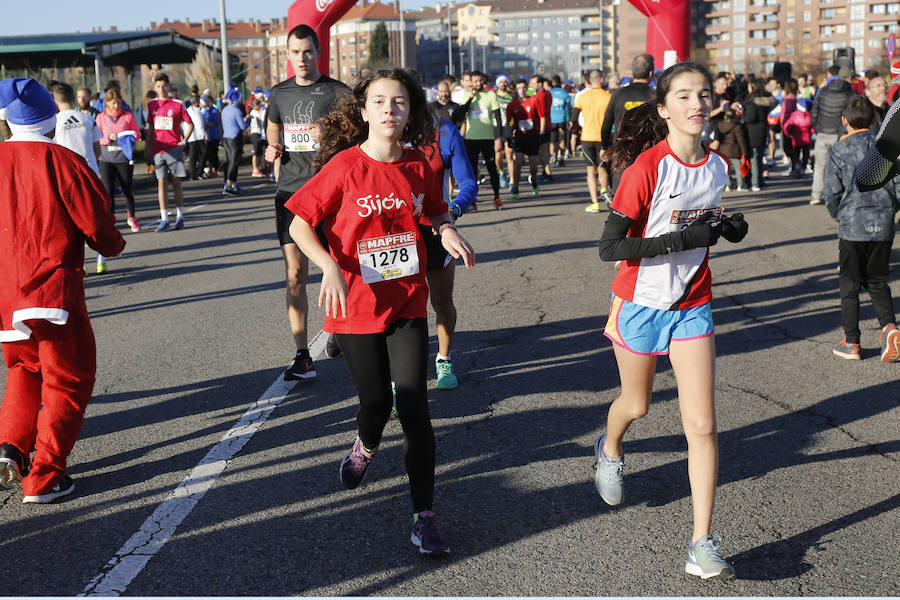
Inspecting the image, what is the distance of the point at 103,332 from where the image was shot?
8.16 m

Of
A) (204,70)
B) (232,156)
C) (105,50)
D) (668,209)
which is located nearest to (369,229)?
(668,209)

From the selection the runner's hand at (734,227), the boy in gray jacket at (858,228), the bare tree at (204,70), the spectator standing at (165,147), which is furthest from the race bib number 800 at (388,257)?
the bare tree at (204,70)

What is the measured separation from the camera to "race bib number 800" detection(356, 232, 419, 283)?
3.90 metres

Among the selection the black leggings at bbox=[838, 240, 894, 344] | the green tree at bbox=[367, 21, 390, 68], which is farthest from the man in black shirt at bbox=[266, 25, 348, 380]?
the green tree at bbox=[367, 21, 390, 68]

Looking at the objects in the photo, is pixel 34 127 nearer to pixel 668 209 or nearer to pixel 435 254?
pixel 435 254

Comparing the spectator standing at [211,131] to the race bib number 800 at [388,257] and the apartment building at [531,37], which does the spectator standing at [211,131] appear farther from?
the apartment building at [531,37]

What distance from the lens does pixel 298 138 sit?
251 inches

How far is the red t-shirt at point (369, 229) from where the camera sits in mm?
3889

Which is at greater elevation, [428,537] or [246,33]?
[246,33]

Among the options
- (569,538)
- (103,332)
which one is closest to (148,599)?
(569,538)

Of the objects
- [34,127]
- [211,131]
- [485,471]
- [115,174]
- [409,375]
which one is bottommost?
[485,471]

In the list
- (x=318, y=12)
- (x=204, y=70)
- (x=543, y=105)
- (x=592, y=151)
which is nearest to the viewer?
(x=318, y=12)

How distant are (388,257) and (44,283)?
71.3 inches

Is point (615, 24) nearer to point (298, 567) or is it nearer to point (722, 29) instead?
point (722, 29)
